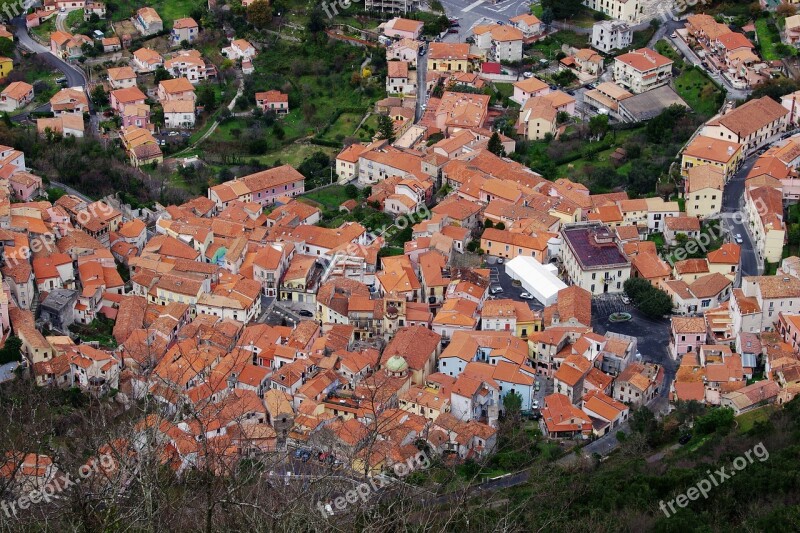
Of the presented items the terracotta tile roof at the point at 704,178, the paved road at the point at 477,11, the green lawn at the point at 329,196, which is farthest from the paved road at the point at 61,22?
the terracotta tile roof at the point at 704,178

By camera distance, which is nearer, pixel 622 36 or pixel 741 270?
pixel 741 270

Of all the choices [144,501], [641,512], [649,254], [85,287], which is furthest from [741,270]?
[144,501]

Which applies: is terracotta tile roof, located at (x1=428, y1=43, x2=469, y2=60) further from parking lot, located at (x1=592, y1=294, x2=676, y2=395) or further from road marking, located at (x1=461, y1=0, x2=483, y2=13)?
parking lot, located at (x1=592, y1=294, x2=676, y2=395)

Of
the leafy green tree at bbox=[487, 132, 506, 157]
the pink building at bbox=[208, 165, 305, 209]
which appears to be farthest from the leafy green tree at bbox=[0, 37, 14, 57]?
the leafy green tree at bbox=[487, 132, 506, 157]

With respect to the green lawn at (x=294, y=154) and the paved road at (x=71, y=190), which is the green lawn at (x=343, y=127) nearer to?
the green lawn at (x=294, y=154)

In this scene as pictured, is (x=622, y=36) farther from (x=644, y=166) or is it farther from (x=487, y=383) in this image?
(x=487, y=383)

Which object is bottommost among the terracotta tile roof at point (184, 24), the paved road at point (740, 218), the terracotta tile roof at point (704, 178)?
the terracotta tile roof at point (184, 24)
